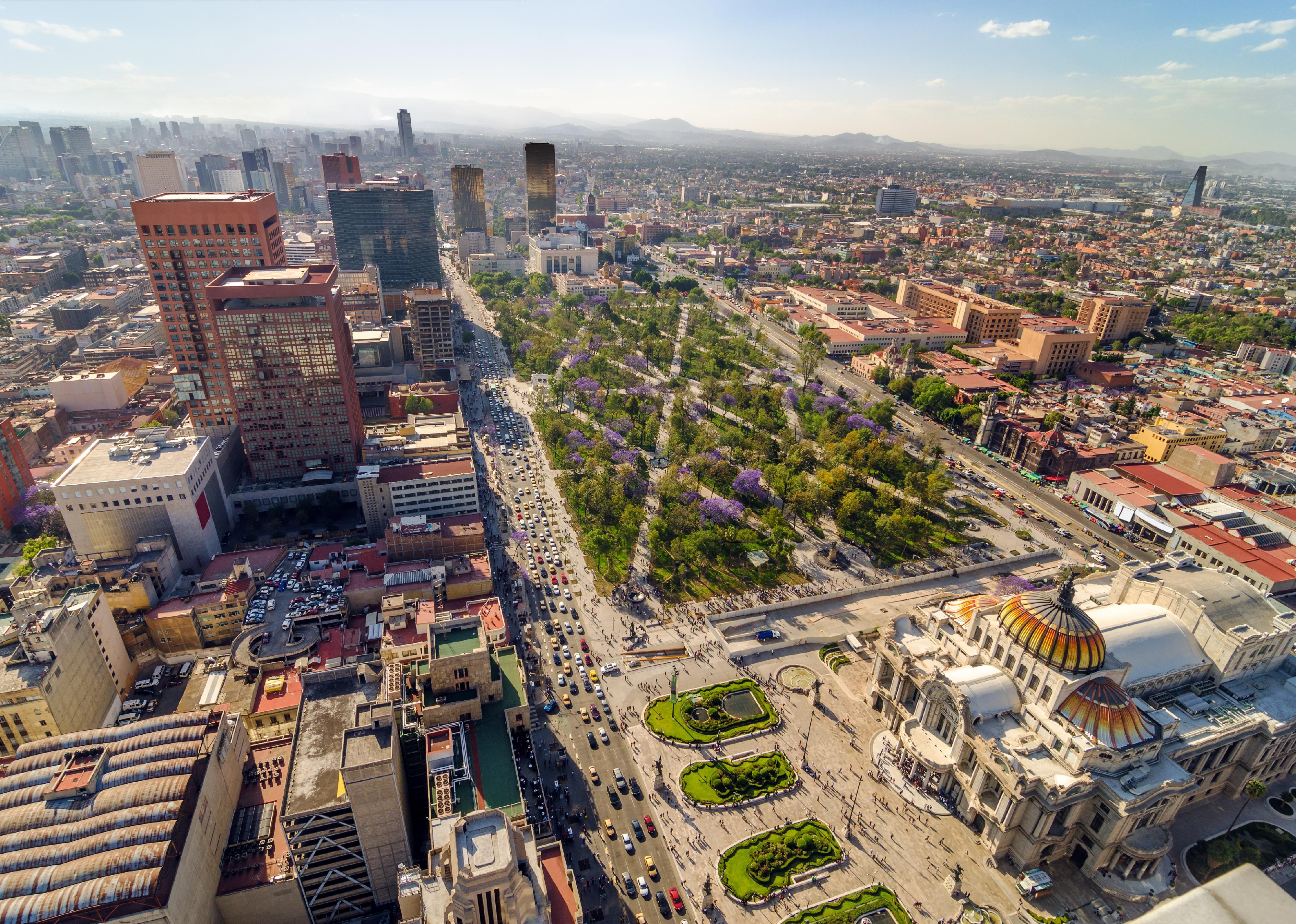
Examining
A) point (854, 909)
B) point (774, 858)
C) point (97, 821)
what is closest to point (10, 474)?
point (97, 821)

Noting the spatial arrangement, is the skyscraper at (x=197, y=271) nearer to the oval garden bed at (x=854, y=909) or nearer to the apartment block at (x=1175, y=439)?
the oval garden bed at (x=854, y=909)

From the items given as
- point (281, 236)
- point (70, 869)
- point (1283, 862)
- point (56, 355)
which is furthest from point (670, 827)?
point (56, 355)

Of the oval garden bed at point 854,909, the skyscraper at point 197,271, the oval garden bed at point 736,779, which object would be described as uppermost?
the skyscraper at point 197,271

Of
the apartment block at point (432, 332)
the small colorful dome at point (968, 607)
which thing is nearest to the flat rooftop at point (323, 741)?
the small colorful dome at point (968, 607)

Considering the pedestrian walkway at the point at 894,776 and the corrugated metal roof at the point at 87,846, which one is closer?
the corrugated metal roof at the point at 87,846

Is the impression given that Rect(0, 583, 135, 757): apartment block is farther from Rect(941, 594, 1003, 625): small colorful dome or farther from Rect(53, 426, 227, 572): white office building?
Rect(941, 594, 1003, 625): small colorful dome

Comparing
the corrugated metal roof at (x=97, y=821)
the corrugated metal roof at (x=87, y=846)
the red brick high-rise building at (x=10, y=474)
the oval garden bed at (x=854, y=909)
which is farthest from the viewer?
the red brick high-rise building at (x=10, y=474)

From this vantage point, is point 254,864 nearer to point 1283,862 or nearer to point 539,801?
point 539,801
